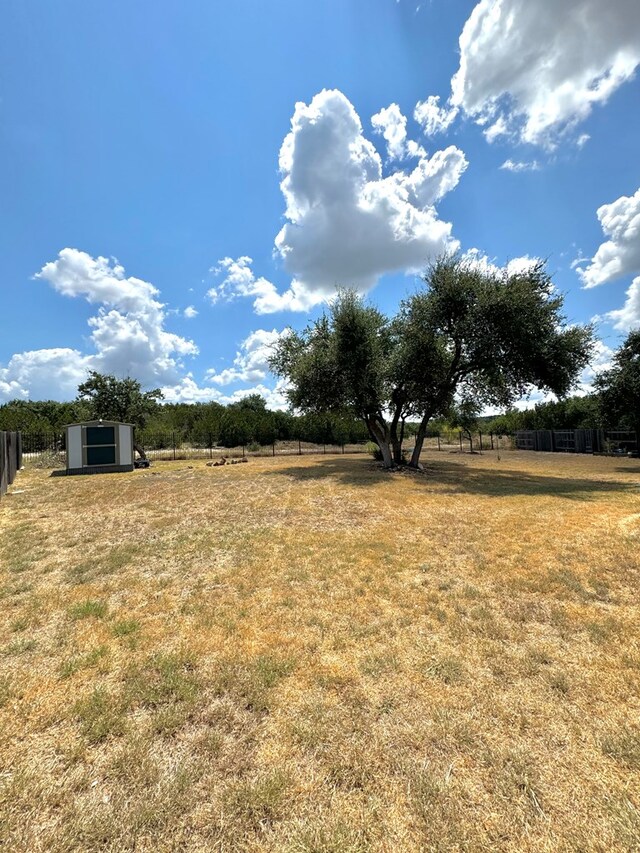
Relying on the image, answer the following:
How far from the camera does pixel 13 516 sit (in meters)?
7.61

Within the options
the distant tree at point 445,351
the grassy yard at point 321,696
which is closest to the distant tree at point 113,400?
the distant tree at point 445,351

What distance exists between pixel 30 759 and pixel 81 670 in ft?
2.49

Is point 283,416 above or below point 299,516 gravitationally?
above

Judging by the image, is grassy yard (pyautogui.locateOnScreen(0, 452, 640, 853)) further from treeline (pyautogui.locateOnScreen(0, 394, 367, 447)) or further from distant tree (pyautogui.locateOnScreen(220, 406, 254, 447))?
distant tree (pyautogui.locateOnScreen(220, 406, 254, 447))

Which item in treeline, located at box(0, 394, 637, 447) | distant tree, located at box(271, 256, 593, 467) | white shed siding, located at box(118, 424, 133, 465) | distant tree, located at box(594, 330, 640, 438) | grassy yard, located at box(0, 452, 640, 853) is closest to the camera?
grassy yard, located at box(0, 452, 640, 853)

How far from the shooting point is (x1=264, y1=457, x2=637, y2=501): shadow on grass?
32.8 feet

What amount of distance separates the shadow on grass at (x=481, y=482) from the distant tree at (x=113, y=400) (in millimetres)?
10981

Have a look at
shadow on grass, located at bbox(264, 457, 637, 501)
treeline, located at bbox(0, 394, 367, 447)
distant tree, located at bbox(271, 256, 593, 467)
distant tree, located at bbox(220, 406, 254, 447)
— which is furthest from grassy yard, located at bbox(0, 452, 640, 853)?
distant tree, located at bbox(220, 406, 254, 447)

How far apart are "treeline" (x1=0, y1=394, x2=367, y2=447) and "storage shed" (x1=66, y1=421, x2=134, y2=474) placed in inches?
328

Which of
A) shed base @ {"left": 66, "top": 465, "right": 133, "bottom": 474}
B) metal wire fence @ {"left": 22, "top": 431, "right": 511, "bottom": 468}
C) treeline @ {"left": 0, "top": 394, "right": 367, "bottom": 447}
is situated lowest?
shed base @ {"left": 66, "top": 465, "right": 133, "bottom": 474}

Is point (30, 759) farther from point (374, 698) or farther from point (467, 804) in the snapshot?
point (467, 804)

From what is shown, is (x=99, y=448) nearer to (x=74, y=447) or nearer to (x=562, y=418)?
(x=74, y=447)

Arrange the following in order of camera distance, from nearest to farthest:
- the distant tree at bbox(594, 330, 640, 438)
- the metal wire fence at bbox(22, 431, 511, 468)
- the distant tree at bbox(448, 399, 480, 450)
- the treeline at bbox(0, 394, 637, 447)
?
the distant tree at bbox(448, 399, 480, 450) → the distant tree at bbox(594, 330, 640, 438) → the metal wire fence at bbox(22, 431, 511, 468) → the treeline at bbox(0, 394, 637, 447)

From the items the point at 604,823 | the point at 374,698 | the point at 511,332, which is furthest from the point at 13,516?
the point at 511,332
